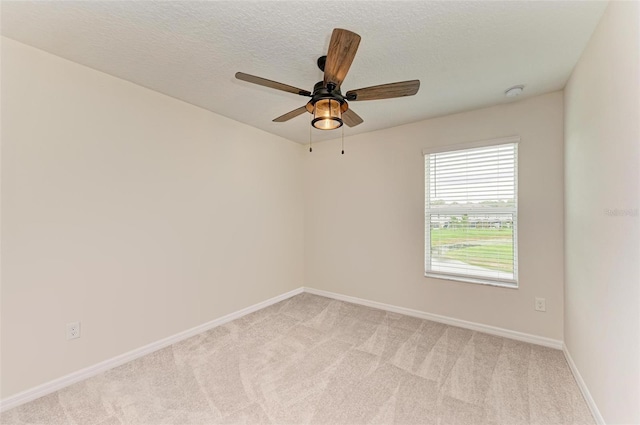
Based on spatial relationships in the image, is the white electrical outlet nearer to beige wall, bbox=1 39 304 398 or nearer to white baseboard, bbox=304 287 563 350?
beige wall, bbox=1 39 304 398

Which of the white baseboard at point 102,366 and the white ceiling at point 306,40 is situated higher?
the white ceiling at point 306,40

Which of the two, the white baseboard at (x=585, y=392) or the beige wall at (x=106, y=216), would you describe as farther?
the beige wall at (x=106, y=216)

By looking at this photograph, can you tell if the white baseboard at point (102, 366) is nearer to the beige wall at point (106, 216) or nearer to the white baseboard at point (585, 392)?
the beige wall at point (106, 216)

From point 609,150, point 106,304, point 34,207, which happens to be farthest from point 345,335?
point 34,207

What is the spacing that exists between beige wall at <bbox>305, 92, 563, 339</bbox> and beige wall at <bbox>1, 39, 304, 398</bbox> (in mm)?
1229

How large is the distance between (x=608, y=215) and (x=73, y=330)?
369 centimetres

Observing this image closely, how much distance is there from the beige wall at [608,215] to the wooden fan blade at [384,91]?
0.99 meters

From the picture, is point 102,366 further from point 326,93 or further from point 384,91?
point 384,91

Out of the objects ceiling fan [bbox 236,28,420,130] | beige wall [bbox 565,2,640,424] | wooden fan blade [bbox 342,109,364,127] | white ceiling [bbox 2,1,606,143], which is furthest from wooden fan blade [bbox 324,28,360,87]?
beige wall [bbox 565,2,640,424]

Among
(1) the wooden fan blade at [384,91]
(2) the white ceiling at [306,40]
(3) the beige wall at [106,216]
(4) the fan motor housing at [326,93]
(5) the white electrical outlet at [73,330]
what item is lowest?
(5) the white electrical outlet at [73,330]

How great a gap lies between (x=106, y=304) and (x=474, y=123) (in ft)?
12.9

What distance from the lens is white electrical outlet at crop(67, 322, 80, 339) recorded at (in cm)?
204

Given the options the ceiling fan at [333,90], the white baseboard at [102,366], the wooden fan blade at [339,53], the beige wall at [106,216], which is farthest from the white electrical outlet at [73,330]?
the wooden fan blade at [339,53]

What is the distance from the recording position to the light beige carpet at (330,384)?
1.70m
